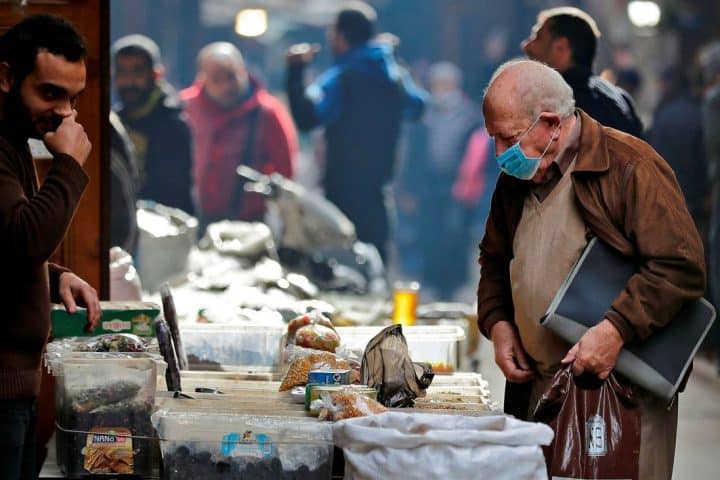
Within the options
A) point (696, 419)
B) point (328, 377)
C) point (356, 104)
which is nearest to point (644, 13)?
point (356, 104)

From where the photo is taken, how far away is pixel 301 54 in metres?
7.83

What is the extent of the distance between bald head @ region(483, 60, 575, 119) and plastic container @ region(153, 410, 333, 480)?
1102 mm

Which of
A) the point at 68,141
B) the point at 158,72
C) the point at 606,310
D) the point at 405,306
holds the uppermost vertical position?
the point at 158,72

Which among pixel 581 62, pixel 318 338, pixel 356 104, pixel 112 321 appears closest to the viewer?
pixel 112 321

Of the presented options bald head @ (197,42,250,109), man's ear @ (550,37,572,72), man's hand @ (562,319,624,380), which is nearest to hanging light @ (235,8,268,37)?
bald head @ (197,42,250,109)

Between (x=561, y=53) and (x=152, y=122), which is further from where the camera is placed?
(x=152, y=122)

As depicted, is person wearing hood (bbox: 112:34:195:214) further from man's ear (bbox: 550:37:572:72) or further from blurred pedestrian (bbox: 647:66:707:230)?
blurred pedestrian (bbox: 647:66:707:230)

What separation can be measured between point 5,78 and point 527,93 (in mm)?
1407

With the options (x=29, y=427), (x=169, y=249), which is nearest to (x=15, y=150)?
(x=29, y=427)

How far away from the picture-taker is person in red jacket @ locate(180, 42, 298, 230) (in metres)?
7.62

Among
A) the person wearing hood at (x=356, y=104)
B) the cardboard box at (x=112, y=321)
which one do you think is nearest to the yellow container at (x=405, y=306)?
the person wearing hood at (x=356, y=104)

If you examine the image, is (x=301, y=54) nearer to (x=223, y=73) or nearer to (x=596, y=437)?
(x=223, y=73)

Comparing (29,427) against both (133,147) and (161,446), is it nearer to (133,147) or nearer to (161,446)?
(161,446)

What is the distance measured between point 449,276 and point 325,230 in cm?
98
